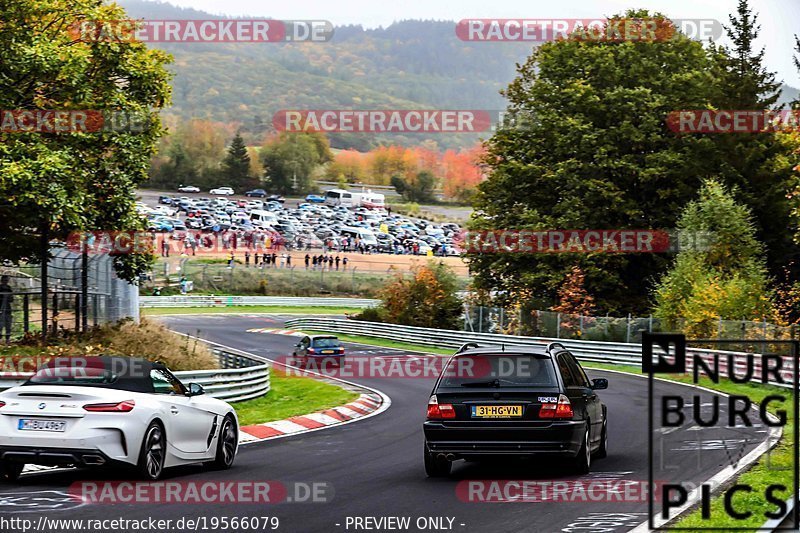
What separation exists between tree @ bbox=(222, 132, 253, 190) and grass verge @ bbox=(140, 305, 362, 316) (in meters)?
Answer: 95.3

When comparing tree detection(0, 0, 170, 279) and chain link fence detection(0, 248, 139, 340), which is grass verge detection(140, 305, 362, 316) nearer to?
chain link fence detection(0, 248, 139, 340)

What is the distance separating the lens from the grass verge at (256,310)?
244 feet

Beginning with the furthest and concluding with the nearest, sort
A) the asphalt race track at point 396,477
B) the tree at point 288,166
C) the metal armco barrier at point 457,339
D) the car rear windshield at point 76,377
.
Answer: the tree at point 288,166 → the metal armco barrier at point 457,339 → the car rear windshield at point 76,377 → the asphalt race track at point 396,477

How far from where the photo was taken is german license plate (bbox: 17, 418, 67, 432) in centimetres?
1169

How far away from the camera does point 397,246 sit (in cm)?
11731

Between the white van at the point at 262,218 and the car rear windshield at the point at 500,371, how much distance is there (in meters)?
113

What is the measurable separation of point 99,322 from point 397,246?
3449 inches

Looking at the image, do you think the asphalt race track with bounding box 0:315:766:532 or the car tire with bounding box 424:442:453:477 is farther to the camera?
the car tire with bounding box 424:442:453:477

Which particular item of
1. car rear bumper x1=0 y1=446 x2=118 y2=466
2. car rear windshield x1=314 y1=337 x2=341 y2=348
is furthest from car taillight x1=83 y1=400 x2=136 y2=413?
car rear windshield x1=314 y1=337 x2=341 y2=348

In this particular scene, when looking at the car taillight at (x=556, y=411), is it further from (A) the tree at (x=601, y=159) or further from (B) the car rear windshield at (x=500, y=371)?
(A) the tree at (x=601, y=159)

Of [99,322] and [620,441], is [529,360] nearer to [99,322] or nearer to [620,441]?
[620,441]

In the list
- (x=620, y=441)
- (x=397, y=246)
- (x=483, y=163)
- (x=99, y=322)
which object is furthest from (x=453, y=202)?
(x=620, y=441)
